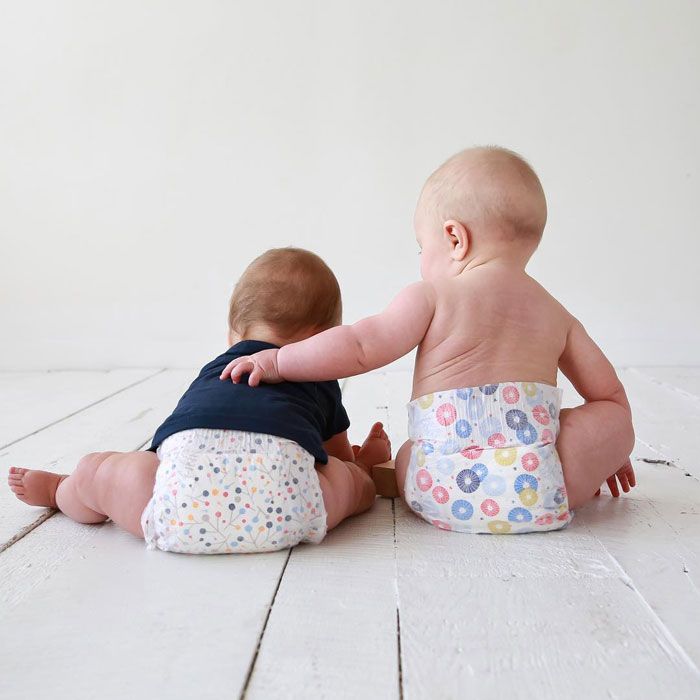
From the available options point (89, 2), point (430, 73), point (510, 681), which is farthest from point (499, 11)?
point (510, 681)

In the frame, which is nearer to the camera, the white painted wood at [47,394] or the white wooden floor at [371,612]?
the white wooden floor at [371,612]

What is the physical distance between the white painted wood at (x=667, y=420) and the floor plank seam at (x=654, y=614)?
49 centimetres

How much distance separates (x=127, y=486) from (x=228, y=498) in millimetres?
146

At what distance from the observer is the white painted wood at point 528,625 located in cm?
67

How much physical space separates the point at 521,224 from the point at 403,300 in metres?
0.20

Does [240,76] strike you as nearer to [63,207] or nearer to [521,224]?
[63,207]

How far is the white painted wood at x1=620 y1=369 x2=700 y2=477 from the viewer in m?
1.50

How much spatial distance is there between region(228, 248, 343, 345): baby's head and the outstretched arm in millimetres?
77

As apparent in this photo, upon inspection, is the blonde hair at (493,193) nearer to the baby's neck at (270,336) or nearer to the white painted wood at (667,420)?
the baby's neck at (270,336)

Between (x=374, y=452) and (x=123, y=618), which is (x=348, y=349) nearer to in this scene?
(x=374, y=452)

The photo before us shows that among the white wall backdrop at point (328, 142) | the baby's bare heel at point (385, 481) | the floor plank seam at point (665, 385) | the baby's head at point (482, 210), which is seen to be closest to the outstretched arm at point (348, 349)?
the baby's head at point (482, 210)

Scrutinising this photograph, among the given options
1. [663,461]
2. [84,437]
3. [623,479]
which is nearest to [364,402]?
[84,437]

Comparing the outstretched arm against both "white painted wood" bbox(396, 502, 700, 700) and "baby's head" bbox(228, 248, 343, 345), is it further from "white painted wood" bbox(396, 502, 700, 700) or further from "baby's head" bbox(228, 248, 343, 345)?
"white painted wood" bbox(396, 502, 700, 700)

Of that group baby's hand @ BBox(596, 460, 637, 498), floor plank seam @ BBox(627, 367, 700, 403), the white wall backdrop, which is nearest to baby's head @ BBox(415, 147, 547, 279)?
baby's hand @ BBox(596, 460, 637, 498)
